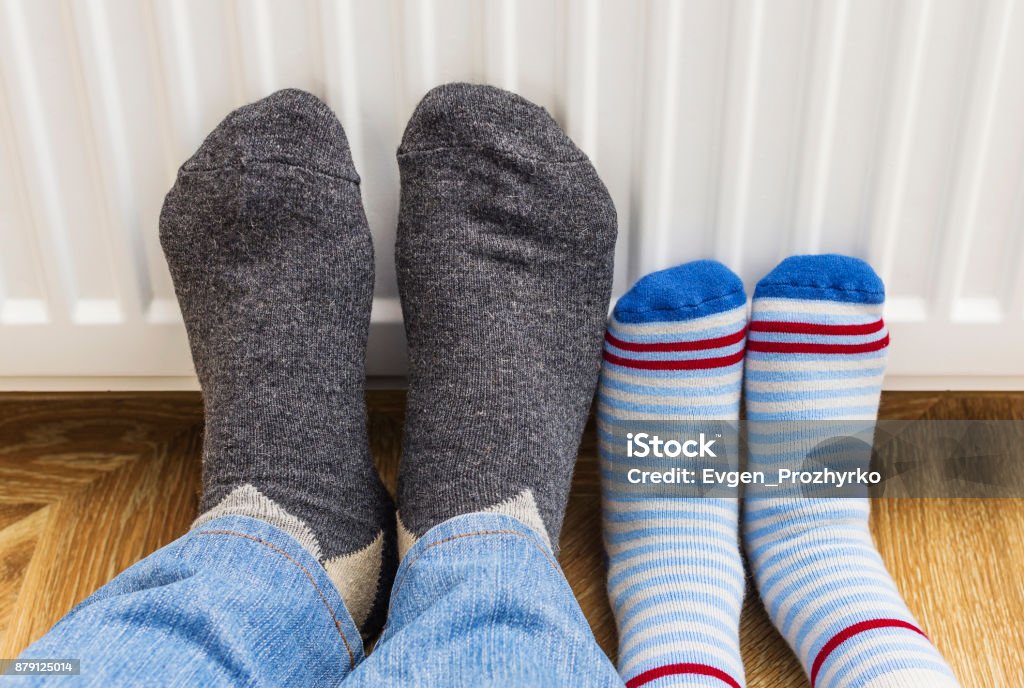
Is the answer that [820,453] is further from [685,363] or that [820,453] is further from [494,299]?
[494,299]

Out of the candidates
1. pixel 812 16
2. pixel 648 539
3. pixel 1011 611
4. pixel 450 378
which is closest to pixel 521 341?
pixel 450 378

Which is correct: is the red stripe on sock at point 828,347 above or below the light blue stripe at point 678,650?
above

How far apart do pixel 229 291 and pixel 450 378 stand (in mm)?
173

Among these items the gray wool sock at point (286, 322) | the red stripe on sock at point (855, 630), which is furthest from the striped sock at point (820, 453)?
the gray wool sock at point (286, 322)

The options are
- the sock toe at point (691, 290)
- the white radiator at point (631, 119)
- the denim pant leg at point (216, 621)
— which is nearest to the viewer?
the denim pant leg at point (216, 621)

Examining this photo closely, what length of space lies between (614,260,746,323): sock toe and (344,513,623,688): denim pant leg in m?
0.22

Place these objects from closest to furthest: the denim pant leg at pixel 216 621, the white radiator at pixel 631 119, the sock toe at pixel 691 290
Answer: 1. the denim pant leg at pixel 216 621
2. the white radiator at pixel 631 119
3. the sock toe at pixel 691 290

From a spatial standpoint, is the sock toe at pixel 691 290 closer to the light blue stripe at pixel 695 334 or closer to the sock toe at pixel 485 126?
the light blue stripe at pixel 695 334

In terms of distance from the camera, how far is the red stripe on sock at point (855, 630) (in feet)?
2.06

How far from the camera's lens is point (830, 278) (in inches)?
26.4

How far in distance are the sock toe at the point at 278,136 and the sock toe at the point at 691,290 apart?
0.25 metres

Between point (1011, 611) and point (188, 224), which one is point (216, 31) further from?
point (1011, 611)

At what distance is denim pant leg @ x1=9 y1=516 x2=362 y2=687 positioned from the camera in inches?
17.2

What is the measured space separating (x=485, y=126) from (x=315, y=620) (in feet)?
1.12
